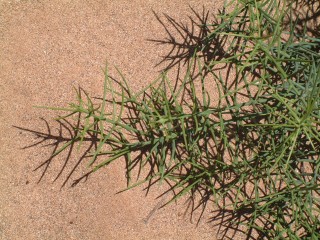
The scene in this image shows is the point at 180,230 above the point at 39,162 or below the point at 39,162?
below

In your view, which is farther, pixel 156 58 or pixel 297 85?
pixel 156 58

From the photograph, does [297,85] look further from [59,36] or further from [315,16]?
[59,36]

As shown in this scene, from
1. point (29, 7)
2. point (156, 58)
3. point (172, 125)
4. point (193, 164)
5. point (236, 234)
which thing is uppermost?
point (29, 7)

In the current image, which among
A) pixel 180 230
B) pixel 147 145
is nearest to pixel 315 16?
pixel 147 145

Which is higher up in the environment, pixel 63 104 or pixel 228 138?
pixel 63 104

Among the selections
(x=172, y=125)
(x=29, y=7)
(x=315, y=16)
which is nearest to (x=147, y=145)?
(x=172, y=125)

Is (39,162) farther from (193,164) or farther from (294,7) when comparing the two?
(294,7)
